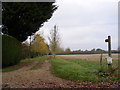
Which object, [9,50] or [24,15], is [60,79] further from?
[24,15]

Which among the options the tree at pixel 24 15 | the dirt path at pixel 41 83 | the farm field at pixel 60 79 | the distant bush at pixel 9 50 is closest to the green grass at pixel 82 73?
the farm field at pixel 60 79

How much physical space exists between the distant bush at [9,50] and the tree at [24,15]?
1.88 meters

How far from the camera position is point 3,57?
1600 centimetres

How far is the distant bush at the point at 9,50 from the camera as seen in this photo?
16.0 meters

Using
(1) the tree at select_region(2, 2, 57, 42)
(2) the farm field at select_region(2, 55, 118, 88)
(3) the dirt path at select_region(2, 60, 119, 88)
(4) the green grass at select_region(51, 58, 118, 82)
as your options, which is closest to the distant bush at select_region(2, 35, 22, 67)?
(1) the tree at select_region(2, 2, 57, 42)

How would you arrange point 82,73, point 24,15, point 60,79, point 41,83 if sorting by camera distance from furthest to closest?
point 24,15 < point 82,73 < point 60,79 < point 41,83

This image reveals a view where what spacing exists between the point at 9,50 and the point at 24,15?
3.52m

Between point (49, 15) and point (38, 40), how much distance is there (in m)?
15.4

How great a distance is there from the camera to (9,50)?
53.9 ft

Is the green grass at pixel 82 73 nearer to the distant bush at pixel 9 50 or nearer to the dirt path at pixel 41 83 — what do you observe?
the dirt path at pixel 41 83

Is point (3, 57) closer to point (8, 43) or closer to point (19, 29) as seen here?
point (8, 43)

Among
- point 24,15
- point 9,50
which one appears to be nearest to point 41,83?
point 9,50

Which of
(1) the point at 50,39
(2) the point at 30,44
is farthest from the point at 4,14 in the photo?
(2) the point at 30,44

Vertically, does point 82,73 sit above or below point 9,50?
below
